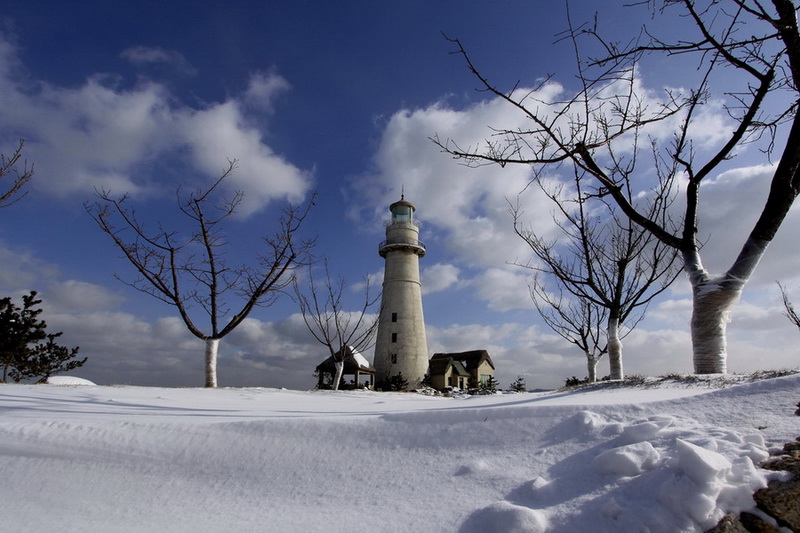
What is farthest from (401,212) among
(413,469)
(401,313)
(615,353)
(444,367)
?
(413,469)

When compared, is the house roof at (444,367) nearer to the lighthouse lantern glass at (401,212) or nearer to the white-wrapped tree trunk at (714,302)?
the lighthouse lantern glass at (401,212)

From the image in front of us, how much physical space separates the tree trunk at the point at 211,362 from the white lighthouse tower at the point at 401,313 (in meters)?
15.8

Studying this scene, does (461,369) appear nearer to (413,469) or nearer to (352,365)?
(352,365)

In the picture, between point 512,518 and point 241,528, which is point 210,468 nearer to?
point 241,528

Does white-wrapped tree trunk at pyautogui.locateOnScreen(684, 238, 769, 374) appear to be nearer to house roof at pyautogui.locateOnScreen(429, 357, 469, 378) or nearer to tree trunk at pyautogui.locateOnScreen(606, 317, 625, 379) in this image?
tree trunk at pyautogui.locateOnScreen(606, 317, 625, 379)

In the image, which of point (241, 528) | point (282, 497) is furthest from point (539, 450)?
point (241, 528)

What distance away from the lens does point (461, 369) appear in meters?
34.8

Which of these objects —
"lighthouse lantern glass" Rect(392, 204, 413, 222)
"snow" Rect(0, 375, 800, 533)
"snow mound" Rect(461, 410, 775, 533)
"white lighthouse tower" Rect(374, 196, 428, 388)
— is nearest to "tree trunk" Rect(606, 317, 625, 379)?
"snow" Rect(0, 375, 800, 533)

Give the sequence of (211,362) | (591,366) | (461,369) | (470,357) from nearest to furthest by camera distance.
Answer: (211,362) < (591,366) < (461,369) < (470,357)

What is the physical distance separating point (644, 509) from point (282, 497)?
2.44m

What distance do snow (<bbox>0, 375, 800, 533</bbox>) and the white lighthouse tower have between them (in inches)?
924

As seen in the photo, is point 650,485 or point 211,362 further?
point 211,362

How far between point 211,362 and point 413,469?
10890mm

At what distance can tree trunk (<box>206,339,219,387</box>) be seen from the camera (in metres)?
12.6
